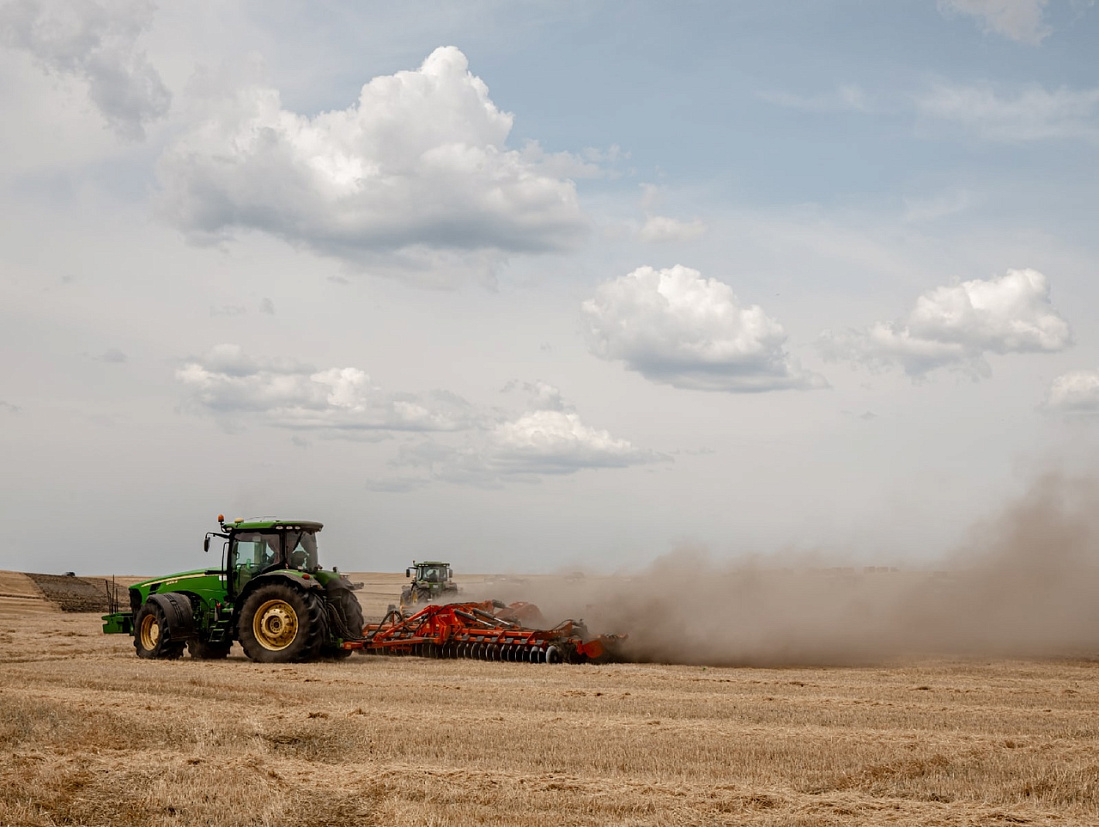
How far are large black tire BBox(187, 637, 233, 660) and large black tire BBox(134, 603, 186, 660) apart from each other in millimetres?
213

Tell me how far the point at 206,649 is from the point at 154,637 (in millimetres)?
1115

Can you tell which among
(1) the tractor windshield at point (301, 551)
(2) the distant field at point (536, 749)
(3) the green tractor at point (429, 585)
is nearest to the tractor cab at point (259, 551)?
(1) the tractor windshield at point (301, 551)

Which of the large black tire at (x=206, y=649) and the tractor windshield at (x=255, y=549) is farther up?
the tractor windshield at (x=255, y=549)

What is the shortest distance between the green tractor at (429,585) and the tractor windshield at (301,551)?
48.8 feet

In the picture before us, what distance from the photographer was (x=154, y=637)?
22.4 meters

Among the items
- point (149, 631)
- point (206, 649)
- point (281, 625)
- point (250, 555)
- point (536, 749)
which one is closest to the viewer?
point (536, 749)

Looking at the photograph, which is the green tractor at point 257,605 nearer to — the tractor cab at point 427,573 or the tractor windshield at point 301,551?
the tractor windshield at point 301,551

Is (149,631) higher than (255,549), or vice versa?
(255,549)

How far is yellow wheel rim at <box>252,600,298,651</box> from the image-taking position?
2122 centimetres

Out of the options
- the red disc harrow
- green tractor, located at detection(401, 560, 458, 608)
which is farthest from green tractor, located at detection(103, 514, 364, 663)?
green tractor, located at detection(401, 560, 458, 608)

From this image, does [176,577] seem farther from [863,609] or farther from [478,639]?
[863,609]

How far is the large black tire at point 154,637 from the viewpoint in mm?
21716

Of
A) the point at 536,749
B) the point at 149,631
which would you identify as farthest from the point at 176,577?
the point at 536,749

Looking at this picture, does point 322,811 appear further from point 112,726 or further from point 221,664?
point 221,664
